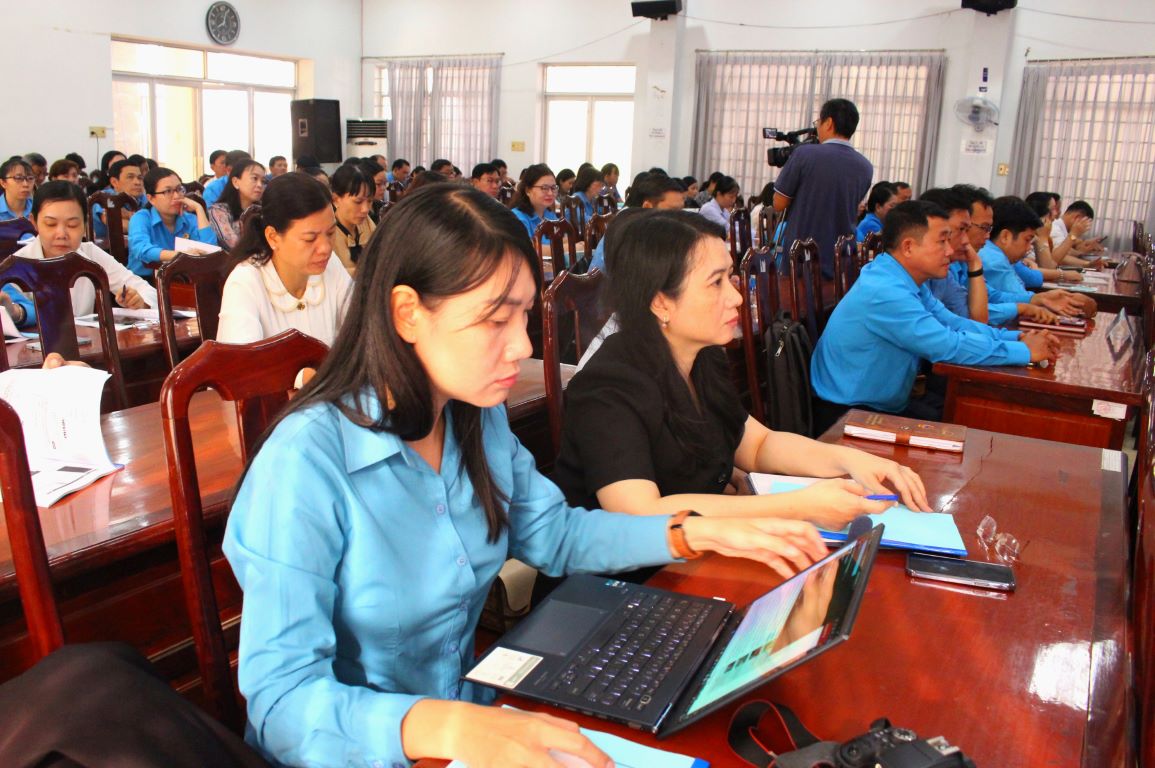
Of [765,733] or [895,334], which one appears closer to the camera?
[765,733]

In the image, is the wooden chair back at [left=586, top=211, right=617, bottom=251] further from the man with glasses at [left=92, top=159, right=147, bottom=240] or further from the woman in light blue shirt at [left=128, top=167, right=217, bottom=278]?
the man with glasses at [left=92, top=159, right=147, bottom=240]

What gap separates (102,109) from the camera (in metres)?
9.27

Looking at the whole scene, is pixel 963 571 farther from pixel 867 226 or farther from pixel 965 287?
pixel 867 226

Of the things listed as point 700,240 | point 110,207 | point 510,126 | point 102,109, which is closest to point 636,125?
point 510,126

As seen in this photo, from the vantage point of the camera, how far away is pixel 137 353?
247 cm

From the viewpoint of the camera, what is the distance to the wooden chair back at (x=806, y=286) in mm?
3197

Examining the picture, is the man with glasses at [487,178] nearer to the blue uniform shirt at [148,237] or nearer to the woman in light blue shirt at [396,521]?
the blue uniform shirt at [148,237]

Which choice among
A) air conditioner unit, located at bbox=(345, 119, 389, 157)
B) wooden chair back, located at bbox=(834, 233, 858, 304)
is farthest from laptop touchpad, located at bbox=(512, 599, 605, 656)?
air conditioner unit, located at bbox=(345, 119, 389, 157)

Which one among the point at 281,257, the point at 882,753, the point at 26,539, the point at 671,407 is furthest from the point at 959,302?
the point at 26,539

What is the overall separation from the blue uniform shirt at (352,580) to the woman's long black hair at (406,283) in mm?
27

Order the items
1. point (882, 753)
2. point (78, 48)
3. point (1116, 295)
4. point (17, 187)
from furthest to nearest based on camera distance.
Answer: point (78, 48)
point (17, 187)
point (1116, 295)
point (882, 753)

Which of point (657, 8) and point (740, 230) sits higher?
point (657, 8)

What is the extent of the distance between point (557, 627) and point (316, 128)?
35.7 ft

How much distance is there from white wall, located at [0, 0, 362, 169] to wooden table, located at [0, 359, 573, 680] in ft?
28.3
